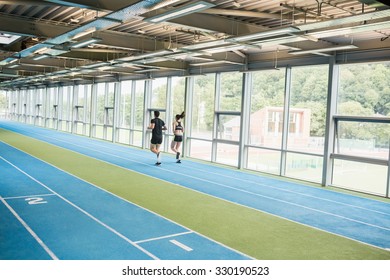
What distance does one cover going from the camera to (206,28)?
9.70 metres

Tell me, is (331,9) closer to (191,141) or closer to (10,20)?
(10,20)

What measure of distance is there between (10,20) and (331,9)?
815 cm

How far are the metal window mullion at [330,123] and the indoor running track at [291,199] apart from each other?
936 mm

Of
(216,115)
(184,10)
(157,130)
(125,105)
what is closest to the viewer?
(184,10)

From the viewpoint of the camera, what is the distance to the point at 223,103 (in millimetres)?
16969

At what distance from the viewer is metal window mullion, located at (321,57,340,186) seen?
1214cm

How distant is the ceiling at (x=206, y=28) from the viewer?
7.77m

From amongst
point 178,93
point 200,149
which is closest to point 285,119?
point 200,149

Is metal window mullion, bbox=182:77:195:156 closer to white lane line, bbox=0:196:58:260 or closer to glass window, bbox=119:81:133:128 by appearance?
glass window, bbox=119:81:133:128

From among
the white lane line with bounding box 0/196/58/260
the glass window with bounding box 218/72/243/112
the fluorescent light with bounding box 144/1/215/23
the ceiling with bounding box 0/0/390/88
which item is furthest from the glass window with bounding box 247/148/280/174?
the white lane line with bounding box 0/196/58/260

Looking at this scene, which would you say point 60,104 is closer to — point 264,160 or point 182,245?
point 264,160

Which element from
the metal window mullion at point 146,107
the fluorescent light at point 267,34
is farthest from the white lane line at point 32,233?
the metal window mullion at point 146,107

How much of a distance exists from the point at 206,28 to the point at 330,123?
5214 mm

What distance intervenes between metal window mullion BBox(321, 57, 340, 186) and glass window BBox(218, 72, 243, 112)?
4.37 metres
